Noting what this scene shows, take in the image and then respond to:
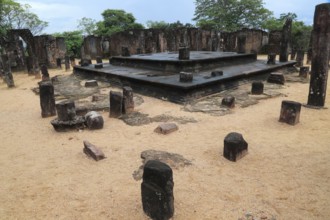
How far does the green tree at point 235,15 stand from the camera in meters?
28.5

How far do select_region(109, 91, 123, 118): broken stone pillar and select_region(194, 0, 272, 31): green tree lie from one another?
23766mm

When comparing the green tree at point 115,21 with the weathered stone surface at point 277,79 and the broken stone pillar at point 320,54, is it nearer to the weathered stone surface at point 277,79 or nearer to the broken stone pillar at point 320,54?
the weathered stone surface at point 277,79

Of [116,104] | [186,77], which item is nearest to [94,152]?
[116,104]

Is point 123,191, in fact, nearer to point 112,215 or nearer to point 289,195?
point 112,215

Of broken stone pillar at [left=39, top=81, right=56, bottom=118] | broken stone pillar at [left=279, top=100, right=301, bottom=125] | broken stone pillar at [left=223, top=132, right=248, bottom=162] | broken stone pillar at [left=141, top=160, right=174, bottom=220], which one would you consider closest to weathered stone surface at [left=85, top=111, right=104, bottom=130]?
broken stone pillar at [left=39, top=81, right=56, bottom=118]

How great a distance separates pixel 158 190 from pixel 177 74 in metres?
6.71

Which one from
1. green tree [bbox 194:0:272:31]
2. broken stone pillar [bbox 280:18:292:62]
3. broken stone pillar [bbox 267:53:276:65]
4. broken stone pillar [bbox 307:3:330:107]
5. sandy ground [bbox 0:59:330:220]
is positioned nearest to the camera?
sandy ground [bbox 0:59:330:220]

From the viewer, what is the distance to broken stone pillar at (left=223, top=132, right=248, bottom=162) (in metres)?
3.84

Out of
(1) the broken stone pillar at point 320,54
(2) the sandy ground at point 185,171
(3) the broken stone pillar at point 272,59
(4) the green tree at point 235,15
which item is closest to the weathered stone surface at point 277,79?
(3) the broken stone pillar at point 272,59

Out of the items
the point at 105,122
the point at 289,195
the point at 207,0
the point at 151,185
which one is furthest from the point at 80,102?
the point at 207,0

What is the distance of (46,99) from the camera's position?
6188mm

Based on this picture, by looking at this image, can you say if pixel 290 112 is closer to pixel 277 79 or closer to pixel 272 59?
pixel 277 79

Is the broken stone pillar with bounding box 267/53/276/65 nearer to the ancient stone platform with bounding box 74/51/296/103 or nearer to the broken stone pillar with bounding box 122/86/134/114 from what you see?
the ancient stone platform with bounding box 74/51/296/103

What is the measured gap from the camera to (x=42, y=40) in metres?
16.1
